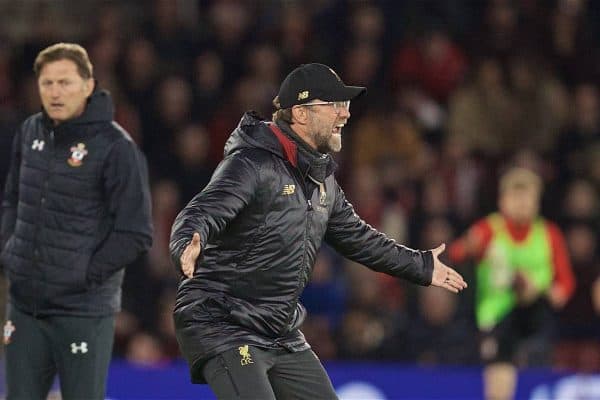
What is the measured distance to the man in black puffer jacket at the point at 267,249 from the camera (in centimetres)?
487

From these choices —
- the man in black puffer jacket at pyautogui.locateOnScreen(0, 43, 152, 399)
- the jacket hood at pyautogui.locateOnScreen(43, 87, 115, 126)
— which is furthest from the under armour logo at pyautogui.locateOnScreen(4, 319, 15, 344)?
the jacket hood at pyautogui.locateOnScreen(43, 87, 115, 126)

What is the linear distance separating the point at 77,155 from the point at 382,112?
5.78 m

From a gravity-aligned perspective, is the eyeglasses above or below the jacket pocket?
above

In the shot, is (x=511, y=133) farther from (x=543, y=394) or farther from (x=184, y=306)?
(x=184, y=306)

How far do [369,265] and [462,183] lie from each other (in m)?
5.41

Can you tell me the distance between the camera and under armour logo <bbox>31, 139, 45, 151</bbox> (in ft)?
18.9

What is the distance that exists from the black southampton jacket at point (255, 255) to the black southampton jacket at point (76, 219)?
0.77m

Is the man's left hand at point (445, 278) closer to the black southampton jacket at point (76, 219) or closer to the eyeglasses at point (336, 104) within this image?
the eyeglasses at point (336, 104)

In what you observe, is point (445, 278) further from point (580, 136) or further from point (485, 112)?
point (485, 112)

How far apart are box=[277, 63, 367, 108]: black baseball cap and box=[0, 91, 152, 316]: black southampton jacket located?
36.9 inches

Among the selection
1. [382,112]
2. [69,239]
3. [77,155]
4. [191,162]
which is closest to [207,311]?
[69,239]

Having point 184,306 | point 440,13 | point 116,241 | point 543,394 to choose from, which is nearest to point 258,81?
point 440,13

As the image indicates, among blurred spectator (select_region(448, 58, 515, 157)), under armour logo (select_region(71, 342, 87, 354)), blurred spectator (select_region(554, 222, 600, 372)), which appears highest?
blurred spectator (select_region(448, 58, 515, 157))

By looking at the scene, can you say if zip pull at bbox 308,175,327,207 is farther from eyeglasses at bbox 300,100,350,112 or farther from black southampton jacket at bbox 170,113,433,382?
eyeglasses at bbox 300,100,350,112
